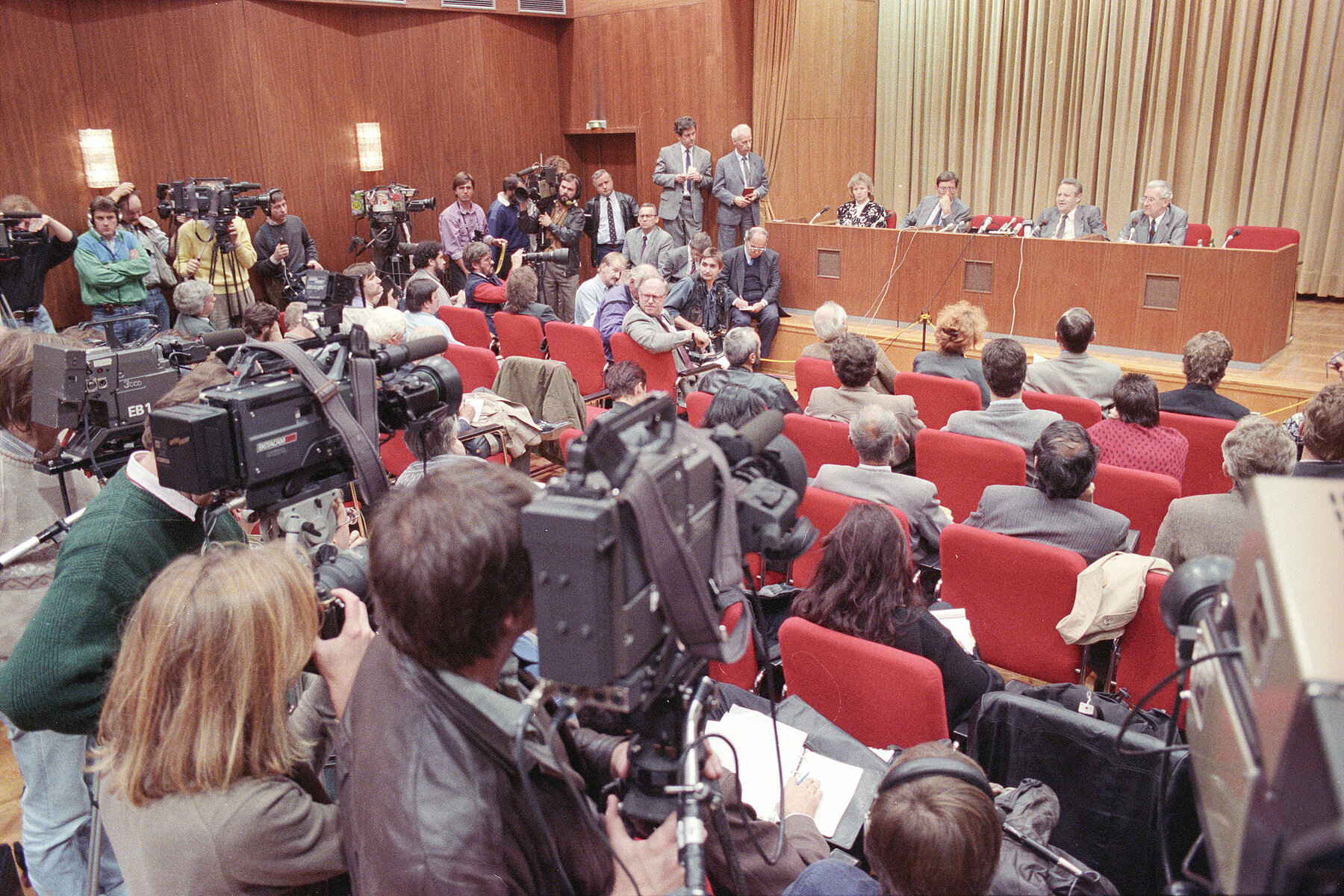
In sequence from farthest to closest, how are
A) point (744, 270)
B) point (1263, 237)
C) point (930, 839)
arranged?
point (744, 270) → point (1263, 237) → point (930, 839)

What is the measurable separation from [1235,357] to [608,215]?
207 inches

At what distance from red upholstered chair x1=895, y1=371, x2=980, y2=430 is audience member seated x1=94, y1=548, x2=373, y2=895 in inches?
138

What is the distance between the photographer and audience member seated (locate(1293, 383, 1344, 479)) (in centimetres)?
285

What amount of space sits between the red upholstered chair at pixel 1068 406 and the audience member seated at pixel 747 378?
1.05m

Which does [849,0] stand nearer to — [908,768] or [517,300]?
[517,300]

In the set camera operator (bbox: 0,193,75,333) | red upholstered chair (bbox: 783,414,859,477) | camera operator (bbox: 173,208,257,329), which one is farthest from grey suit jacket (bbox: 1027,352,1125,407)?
camera operator (bbox: 0,193,75,333)

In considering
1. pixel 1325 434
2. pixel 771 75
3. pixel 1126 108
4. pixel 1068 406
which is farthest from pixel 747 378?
pixel 1126 108

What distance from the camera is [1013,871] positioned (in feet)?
4.99

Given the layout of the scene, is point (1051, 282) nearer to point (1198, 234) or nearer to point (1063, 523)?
point (1198, 234)

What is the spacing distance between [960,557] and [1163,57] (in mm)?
8035

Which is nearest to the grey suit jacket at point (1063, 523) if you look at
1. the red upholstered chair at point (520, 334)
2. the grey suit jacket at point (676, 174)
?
the red upholstered chair at point (520, 334)

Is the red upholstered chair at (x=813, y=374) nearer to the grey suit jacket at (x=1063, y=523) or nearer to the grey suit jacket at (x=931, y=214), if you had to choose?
the grey suit jacket at (x=1063, y=523)

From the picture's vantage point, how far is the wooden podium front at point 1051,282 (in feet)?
19.6

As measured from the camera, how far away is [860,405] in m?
4.16
